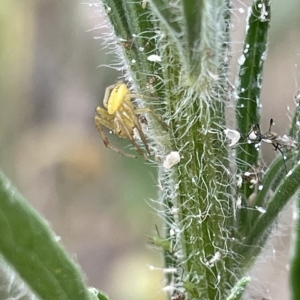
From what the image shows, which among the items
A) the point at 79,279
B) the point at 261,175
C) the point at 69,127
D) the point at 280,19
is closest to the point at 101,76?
the point at 69,127

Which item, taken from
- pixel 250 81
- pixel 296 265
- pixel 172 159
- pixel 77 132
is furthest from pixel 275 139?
pixel 77 132

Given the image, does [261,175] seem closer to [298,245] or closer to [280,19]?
[298,245]

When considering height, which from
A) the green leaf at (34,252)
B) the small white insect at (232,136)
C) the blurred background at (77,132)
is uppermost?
the small white insect at (232,136)

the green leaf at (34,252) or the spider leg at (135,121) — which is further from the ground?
the spider leg at (135,121)

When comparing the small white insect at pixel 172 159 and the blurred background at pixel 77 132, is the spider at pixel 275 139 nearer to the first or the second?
the small white insect at pixel 172 159

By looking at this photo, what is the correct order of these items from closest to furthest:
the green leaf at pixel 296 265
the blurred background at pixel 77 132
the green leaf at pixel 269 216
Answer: the green leaf at pixel 296 265 → the green leaf at pixel 269 216 → the blurred background at pixel 77 132

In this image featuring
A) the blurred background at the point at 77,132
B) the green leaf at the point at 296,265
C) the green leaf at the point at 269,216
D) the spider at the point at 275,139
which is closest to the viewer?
the green leaf at the point at 296,265

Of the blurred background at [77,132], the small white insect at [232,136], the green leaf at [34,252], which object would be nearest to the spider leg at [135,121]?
the small white insect at [232,136]

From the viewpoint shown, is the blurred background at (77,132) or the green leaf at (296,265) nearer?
the green leaf at (296,265)
